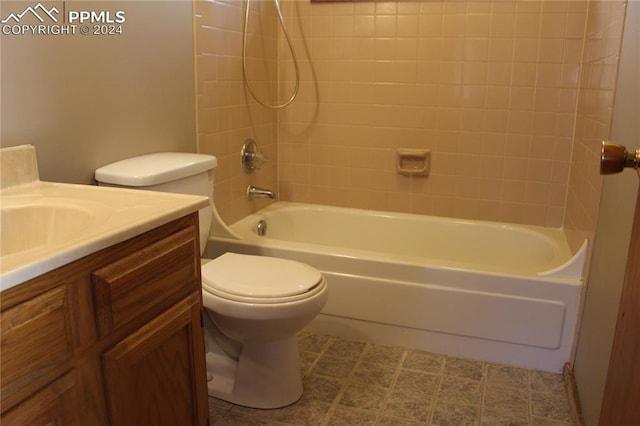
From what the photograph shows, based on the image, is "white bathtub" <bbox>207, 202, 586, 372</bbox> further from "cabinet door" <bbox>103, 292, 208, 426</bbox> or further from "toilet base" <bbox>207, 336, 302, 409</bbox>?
"cabinet door" <bbox>103, 292, 208, 426</bbox>

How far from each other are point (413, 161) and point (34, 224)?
2.01m

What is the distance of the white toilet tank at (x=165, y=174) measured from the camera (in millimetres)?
1688

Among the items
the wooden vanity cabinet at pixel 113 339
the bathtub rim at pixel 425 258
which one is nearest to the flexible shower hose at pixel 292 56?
the bathtub rim at pixel 425 258

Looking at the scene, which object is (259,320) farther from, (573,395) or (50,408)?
(573,395)

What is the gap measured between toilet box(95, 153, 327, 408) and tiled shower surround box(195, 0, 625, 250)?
54cm

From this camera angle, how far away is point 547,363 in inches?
84.7

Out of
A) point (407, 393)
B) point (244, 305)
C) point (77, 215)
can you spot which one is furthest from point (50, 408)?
point (407, 393)

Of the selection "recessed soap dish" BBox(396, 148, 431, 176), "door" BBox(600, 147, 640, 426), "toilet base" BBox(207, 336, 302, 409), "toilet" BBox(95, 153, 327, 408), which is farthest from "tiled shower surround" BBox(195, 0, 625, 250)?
"door" BBox(600, 147, 640, 426)

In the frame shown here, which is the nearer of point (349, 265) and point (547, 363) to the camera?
point (547, 363)

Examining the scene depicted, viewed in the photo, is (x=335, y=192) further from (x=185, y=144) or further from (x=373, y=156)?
(x=185, y=144)

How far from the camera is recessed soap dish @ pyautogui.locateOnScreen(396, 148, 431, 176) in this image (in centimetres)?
286

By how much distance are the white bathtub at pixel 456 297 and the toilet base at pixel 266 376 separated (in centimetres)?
48

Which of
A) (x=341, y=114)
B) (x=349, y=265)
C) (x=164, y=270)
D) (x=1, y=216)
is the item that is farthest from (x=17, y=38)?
(x=341, y=114)

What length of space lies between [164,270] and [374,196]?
6.34 ft
